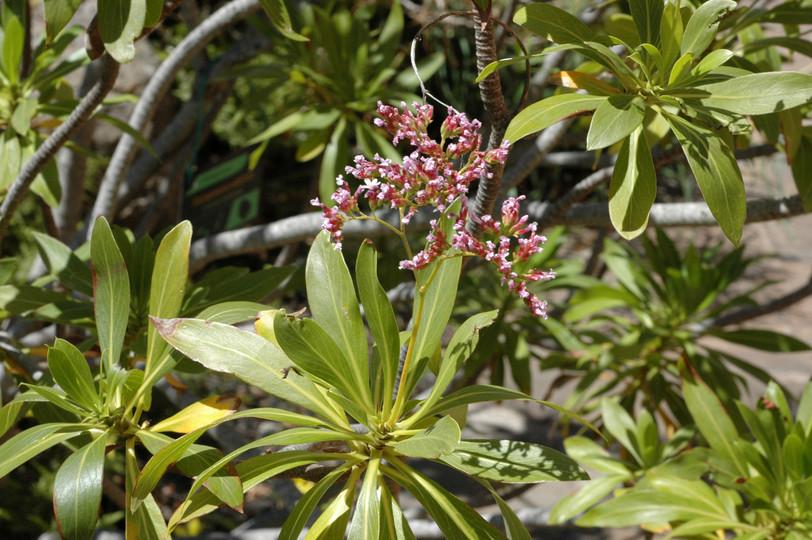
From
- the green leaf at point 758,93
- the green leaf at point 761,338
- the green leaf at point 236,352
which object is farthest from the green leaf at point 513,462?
the green leaf at point 761,338

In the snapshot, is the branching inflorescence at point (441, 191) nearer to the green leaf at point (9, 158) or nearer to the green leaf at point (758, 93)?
the green leaf at point (758, 93)

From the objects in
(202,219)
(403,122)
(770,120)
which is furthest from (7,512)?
(770,120)

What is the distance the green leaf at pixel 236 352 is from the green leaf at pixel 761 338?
144 centimetres

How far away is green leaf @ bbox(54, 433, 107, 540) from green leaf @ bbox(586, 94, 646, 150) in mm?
676

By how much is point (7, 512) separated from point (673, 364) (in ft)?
8.50

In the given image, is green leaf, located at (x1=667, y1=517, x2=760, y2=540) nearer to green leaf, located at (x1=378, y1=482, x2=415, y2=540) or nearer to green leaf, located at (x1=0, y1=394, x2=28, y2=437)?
green leaf, located at (x1=378, y1=482, x2=415, y2=540)

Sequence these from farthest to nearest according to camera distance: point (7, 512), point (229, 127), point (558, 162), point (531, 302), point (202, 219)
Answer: point (229, 127), point (7, 512), point (558, 162), point (202, 219), point (531, 302)

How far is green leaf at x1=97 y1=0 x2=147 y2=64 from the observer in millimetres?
1001

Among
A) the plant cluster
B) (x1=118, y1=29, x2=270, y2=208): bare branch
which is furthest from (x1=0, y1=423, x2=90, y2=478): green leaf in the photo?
(x1=118, y1=29, x2=270, y2=208): bare branch

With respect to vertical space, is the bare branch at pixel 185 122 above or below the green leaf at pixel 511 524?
above

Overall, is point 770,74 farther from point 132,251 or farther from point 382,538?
point 132,251

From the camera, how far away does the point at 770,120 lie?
1213 millimetres

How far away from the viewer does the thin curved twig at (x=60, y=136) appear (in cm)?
125

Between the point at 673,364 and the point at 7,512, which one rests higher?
the point at 673,364
